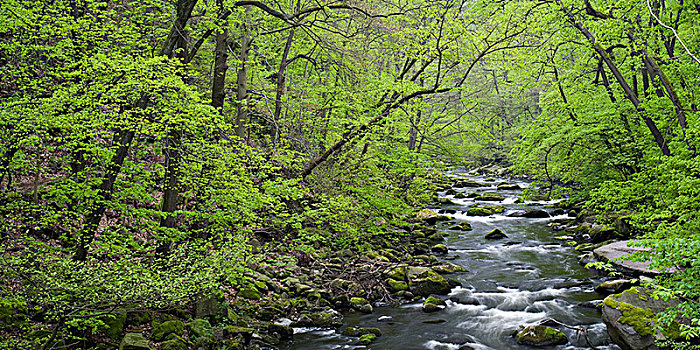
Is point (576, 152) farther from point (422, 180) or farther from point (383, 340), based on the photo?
point (383, 340)

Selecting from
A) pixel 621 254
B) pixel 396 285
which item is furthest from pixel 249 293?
pixel 621 254

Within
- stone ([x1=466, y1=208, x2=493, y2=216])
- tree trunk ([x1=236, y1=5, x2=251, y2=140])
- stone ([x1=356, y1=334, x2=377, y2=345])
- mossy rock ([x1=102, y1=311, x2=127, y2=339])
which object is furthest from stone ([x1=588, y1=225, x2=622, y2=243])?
mossy rock ([x1=102, y1=311, x2=127, y2=339])

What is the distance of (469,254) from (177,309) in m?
11.1

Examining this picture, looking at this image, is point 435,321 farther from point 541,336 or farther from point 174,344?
point 174,344

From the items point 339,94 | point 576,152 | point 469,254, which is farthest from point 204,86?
point 576,152

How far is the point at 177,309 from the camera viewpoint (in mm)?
8398

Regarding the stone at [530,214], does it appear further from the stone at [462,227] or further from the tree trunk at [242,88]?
the tree trunk at [242,88]

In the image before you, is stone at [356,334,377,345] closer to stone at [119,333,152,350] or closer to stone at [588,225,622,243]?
stone at [119,333,152,350]

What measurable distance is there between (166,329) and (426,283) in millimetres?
7062

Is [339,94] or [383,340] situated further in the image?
[339,94]

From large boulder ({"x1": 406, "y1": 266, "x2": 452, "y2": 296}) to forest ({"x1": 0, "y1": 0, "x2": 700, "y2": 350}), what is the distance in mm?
1132

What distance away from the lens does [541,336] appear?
29.7 feet

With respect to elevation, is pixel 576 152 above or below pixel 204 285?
above

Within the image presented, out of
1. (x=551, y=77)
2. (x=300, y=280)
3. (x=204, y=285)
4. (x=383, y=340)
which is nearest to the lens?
(x=204, y=285)
